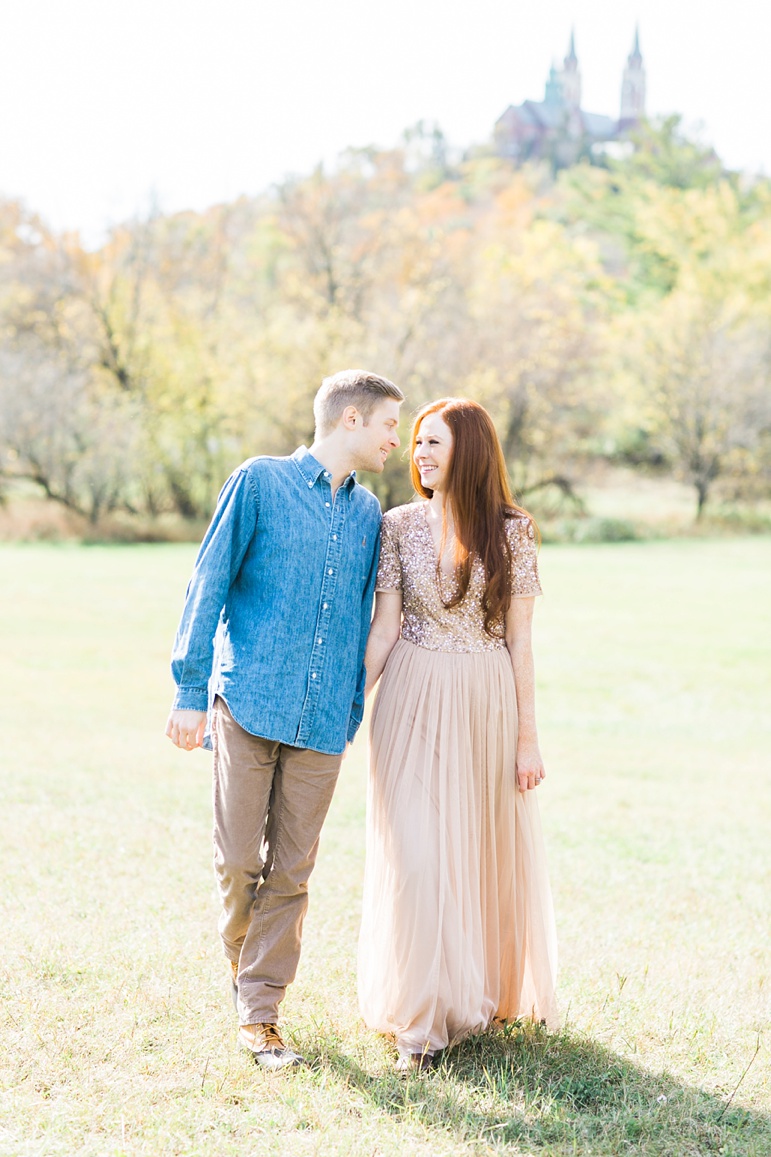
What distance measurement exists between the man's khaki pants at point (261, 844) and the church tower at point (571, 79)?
145 m

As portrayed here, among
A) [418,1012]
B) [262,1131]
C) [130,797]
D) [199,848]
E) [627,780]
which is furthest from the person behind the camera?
[627,780]

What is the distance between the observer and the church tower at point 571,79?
13838 centimetres

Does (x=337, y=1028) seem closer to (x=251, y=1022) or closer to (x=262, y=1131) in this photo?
(x=251, y=1022)

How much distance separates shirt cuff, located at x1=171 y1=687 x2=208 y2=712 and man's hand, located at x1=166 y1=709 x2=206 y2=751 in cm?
1

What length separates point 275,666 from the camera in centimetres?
342

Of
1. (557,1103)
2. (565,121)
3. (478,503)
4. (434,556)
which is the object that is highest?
(565,121)

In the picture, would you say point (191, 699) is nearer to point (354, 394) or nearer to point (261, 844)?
point (261, 844)

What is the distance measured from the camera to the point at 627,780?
922cm

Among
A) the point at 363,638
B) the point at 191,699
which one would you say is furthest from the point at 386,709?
the point at 191,699

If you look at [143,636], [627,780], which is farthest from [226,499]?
[143,636]

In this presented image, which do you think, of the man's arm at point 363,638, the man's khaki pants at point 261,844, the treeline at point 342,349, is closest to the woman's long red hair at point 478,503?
the man's arm at point 363,638

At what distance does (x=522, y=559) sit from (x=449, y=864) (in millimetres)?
999

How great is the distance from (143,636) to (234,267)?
35.8 metres

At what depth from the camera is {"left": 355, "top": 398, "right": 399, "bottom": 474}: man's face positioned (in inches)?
139
